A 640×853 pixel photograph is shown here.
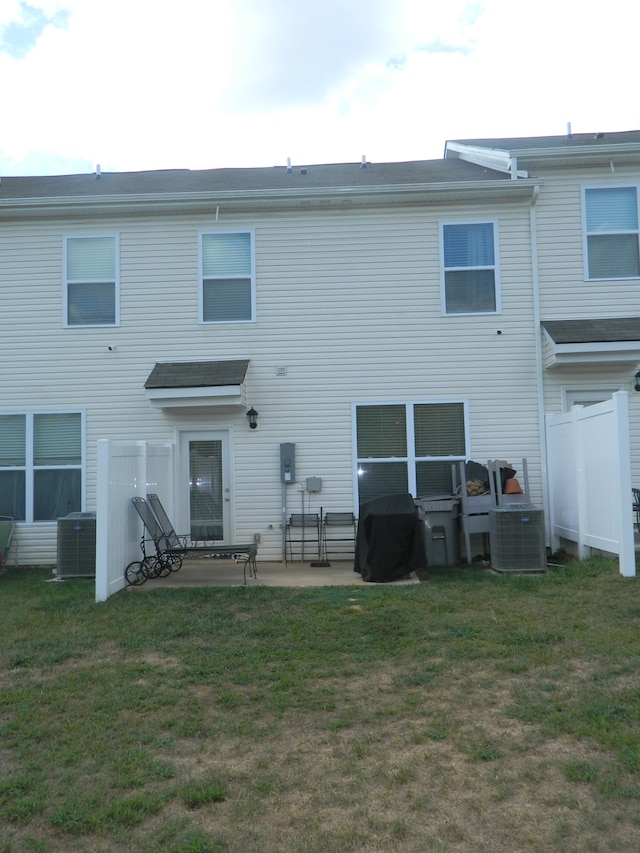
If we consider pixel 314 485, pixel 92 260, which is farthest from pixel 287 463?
pixel 92 260

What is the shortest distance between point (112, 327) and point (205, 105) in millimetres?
7684

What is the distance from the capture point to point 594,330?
10.1 metres

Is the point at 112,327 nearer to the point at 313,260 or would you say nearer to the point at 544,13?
the point at 313,260

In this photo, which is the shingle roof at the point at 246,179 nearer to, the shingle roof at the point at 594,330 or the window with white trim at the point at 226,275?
the window with white trim at the point at 226,275

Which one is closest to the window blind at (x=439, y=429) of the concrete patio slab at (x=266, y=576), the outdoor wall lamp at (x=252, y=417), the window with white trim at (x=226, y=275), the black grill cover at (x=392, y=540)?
the black grill cover at (x=392, y=540)

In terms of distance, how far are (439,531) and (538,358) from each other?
3.01 m

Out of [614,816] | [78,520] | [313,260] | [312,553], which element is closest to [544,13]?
[313,260]

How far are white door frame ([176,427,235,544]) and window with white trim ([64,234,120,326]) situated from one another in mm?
2062

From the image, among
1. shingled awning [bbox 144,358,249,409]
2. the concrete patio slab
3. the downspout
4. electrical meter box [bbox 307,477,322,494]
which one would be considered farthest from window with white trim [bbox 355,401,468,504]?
shingled awning [bbox 144,358,249,409]

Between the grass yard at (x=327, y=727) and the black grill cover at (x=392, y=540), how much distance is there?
143cm

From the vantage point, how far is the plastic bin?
9.38 metres

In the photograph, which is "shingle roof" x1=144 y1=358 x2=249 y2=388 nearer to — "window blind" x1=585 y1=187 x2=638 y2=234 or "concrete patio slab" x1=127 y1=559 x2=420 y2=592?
"concrete patio slab" x1=127 y1=559 x2=420 y2=592

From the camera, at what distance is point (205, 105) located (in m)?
16.1

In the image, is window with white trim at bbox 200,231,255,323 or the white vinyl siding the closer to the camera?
the white vinyl siding
